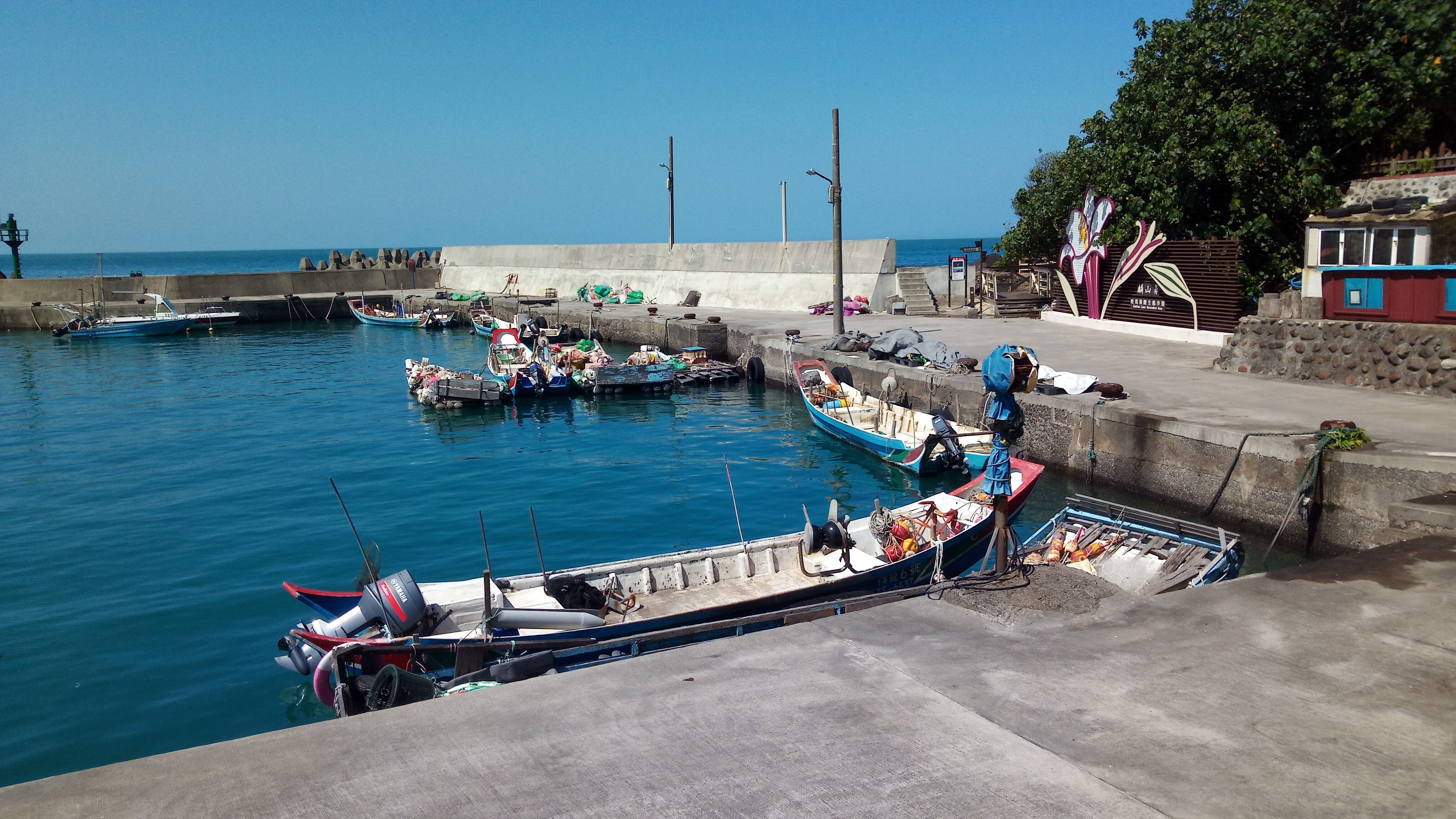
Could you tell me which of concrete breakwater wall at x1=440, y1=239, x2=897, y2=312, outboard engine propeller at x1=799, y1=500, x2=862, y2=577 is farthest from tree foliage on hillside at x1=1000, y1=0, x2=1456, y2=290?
outboard engine propeller at x1=799, y1=500, x2=862, y2=577

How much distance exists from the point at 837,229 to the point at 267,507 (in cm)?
1730

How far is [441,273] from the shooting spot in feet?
232

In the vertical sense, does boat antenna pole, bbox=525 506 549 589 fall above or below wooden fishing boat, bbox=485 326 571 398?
below

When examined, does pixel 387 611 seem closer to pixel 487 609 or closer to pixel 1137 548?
pixel 487 609

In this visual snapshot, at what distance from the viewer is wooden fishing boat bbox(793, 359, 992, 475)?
19516 mm

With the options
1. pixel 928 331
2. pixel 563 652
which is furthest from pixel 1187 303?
pixel 563 652

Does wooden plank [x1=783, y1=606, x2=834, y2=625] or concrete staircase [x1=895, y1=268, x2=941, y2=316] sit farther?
concrete staircase [x1=895, y1=268, x2=941, y2=316]

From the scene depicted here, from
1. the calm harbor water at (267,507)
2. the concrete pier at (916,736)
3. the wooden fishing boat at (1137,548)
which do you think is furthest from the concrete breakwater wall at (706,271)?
the concrete pier at (916,736)

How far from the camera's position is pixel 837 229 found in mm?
28625

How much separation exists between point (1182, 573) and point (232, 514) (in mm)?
17012

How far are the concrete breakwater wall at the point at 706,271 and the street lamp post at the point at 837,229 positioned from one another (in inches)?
328

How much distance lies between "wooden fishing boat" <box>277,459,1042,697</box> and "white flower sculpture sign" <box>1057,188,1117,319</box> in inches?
677

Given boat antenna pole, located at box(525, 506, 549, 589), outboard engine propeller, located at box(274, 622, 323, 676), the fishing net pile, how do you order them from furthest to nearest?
the fishing net pile, boat antenna pole, located at box(525, 506, 549, 589), outboard engine propeller, located at box(274, 622, 323, 676)

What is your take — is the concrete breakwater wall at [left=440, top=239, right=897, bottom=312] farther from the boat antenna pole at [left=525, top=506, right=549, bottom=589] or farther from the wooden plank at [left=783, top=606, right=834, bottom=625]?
the wooden plank at [left=783, top=606, right=834, bottom=625]
